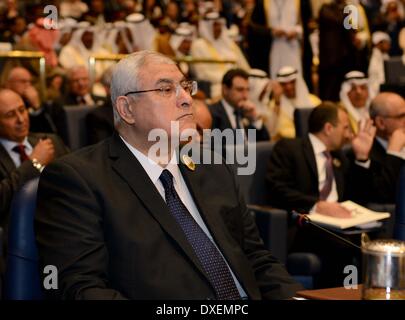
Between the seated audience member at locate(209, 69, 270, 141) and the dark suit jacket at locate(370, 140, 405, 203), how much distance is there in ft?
5.15

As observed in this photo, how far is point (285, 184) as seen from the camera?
16.1 feet

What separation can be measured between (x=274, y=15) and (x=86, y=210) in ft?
25.3

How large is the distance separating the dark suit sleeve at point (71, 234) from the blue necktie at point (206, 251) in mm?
261

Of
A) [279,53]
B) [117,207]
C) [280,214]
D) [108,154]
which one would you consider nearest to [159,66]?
[108,154]

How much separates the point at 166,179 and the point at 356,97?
5.63 meters

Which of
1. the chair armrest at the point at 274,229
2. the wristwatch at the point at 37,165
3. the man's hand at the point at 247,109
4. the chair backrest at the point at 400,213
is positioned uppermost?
the man's hand at the point at 247,109

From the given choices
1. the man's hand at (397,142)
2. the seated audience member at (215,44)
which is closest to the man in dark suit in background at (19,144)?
the man's hand at (397,142)

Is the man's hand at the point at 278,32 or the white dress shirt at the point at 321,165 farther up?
the man's hand at the point at 278,32

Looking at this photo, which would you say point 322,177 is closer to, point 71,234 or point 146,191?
point 146,191

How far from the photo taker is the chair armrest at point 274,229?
14.6ft

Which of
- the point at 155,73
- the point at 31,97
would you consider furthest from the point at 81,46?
the point at 155,73

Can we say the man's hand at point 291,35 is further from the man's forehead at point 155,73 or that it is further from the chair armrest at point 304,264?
the man's forehead at point 155,73

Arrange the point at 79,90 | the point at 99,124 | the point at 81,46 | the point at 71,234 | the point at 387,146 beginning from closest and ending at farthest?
the point at 71,234, the point at 387,146, the point at 99,124, the point at 79,90, the point at 81,46
